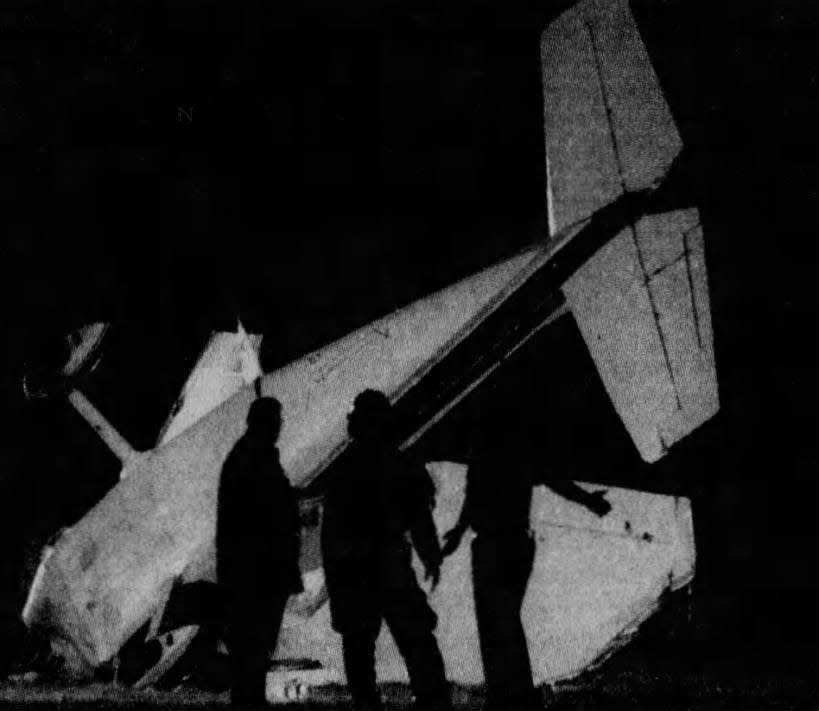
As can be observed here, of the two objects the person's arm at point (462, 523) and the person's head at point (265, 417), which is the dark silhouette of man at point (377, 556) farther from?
the person's head at point (265, 417)

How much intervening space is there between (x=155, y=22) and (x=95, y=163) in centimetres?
98

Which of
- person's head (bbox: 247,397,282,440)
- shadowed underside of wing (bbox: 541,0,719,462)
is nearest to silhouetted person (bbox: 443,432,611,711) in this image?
shadowed underside of wing (bbox: 541,0,719,462)

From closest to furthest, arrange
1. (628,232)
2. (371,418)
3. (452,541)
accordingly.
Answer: (628,232) → (371,418) → (452,541)

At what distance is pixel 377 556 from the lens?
251 centimetres

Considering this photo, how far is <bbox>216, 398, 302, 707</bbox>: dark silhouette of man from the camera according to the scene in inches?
96.9

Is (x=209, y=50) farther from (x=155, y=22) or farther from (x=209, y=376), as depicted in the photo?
(x=209, y=376)

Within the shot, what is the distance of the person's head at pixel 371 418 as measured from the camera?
2.70 m

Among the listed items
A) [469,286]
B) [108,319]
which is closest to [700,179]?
[469,286]

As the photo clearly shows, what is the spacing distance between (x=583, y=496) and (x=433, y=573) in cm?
86

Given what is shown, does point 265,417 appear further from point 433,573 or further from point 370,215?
point 370,215

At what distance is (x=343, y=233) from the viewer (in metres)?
3.84

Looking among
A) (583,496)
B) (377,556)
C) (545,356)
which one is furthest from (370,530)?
(545,356)

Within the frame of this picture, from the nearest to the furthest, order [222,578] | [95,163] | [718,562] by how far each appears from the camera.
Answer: [222,578]
[718,562]
[95,163]

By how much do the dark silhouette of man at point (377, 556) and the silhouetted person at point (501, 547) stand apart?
0.22 metres
